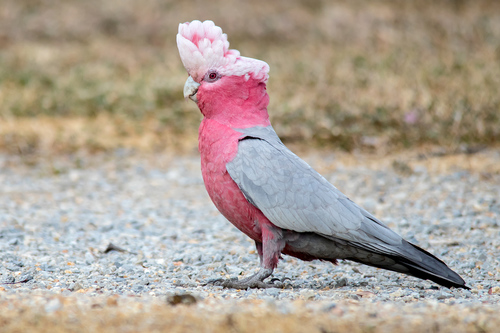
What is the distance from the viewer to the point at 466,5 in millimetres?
12562

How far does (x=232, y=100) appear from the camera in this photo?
338 centimetres

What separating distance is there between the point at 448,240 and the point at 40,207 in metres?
3.73

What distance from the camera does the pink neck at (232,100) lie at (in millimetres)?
3363

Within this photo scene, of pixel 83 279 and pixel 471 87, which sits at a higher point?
pixel 471 87

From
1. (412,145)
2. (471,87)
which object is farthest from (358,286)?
(471,87)

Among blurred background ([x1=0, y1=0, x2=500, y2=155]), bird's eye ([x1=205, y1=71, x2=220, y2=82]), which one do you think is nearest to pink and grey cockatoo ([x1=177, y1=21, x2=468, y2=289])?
bird's eye ([x1=205, y1=71, x2=220, y2=82])

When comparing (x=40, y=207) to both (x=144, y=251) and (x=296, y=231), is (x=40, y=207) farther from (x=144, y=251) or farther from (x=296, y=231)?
(x=296, y=231)

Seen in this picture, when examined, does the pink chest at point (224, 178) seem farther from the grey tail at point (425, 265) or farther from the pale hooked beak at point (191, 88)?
the grey tail at point (425, 265)

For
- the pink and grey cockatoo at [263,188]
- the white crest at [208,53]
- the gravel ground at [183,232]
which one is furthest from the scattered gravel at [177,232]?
the white crest at [208,53]

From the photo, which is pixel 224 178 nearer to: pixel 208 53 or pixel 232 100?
pixel 232 100

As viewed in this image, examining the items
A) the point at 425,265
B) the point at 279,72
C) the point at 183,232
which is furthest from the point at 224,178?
the point at 279,72

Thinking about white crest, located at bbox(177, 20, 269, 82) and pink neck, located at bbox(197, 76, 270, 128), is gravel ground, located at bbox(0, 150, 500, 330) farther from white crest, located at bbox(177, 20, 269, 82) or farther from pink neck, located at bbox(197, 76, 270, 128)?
white crest, located at bbox(177, 20, 269, 82)

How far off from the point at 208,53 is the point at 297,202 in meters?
0.96

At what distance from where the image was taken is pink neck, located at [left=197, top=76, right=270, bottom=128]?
336cm
